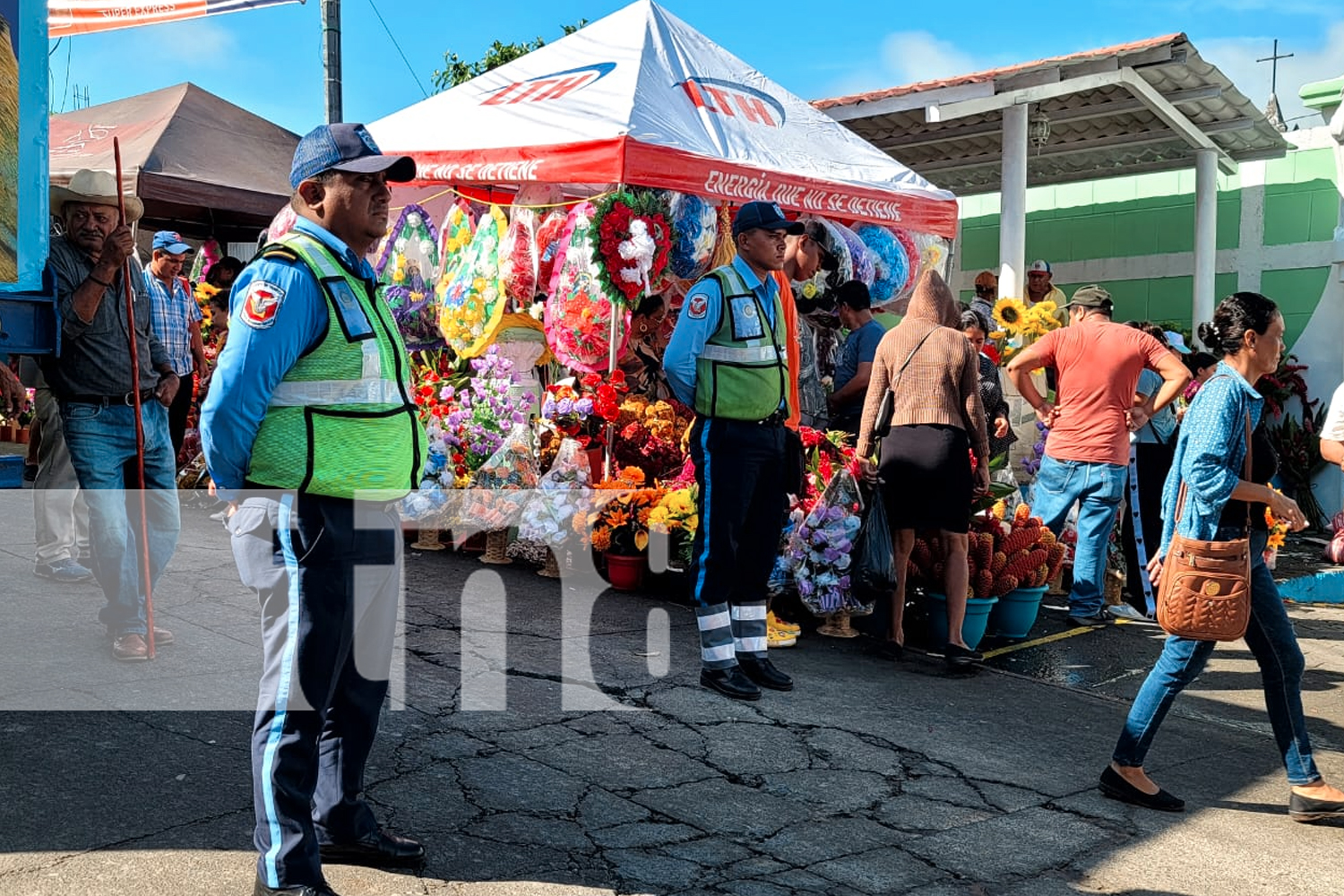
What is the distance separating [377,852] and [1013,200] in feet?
32.0

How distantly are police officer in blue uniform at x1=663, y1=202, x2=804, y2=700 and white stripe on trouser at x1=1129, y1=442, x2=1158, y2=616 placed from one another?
3.41 m

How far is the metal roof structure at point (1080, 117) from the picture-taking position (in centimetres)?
1110

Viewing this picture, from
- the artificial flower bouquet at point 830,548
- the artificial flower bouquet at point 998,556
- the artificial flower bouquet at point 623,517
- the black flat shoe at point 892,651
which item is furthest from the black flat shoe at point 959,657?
the artificial flower bouquet at point 623,517

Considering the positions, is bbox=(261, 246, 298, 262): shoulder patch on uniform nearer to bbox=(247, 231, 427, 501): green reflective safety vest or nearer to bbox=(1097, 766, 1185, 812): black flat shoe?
bbox=(247, 231, 427, 501): green reflective safety vest

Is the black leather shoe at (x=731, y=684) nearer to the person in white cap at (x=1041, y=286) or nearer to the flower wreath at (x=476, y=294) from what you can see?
the flower wreath at (x=476, y=294)

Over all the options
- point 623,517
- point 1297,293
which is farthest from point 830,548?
point 1297,293

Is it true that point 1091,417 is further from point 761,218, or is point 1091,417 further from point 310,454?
point 310,454

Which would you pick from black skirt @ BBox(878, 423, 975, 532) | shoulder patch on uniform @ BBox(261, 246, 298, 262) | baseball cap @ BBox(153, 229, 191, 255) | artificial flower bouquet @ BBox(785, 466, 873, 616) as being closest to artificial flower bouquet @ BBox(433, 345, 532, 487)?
baseball cap @ BBox(153, 229, 191, 255)

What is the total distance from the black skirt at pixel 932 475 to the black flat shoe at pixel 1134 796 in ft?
5.96

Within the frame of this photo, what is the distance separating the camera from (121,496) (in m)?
5.29

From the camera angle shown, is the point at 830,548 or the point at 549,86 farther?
the point at 549,86

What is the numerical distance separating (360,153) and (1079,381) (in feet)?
17.2

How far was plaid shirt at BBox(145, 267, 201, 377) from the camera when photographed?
599 cm

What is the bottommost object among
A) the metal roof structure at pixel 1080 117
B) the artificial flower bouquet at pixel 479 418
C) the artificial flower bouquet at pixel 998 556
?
the artificial flower bouquet at pixel 998 556
